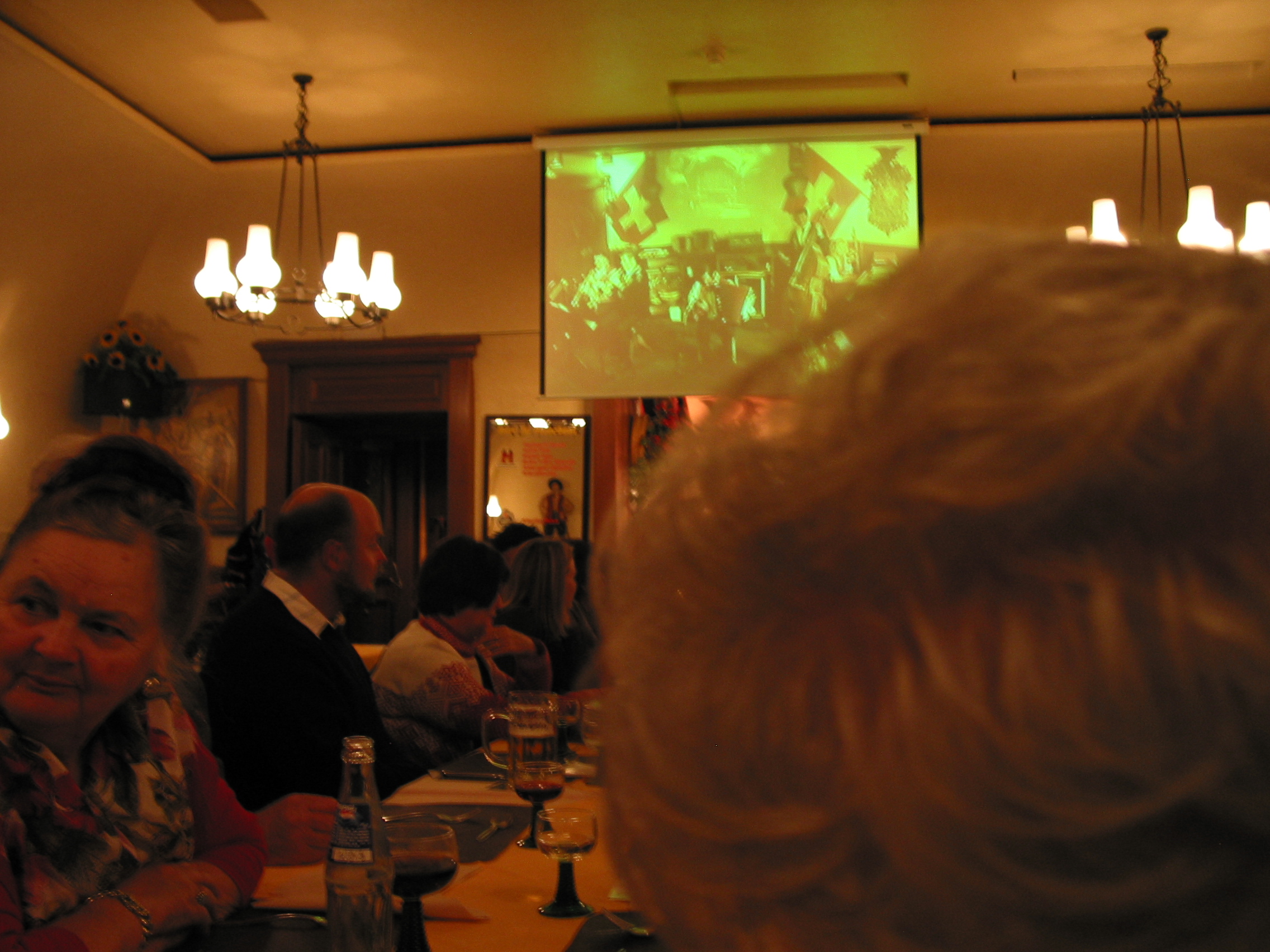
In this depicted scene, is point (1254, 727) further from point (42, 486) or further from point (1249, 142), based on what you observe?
point (1249, 142)

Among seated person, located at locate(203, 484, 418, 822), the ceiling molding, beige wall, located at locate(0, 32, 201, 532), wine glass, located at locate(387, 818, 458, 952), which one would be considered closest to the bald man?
seated person, located at locate(203, 484, 418, 822)

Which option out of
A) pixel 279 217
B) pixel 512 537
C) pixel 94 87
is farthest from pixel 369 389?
pixel 94 87

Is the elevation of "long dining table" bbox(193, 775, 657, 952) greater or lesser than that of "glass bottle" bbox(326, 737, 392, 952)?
lesser

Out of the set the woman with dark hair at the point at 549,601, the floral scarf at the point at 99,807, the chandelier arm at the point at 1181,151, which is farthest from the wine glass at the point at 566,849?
the chandelier arm at the point at 1181,151

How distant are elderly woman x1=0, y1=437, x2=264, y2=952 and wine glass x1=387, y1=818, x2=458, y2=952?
34cm

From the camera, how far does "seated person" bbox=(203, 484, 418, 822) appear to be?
2436mm

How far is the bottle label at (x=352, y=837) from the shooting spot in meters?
1.30

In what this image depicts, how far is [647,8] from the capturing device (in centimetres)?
469

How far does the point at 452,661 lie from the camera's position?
3041mm

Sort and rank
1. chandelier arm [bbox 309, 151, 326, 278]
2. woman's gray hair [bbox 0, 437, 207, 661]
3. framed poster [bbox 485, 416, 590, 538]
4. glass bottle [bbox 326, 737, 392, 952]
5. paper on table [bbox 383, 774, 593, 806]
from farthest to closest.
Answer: chandelier arm [bbox 309, 151, 326, 278]
framed poster [bbox 485, 416, 590, 538]
paper on table [bbox 383, 774, 593, 806]
woman's gray hair [bbox 0, 437, 207, 661]
glass bottle [bbox 326, 737, 392, 952]

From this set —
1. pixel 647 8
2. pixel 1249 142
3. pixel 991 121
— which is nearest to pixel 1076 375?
pixel 647 8

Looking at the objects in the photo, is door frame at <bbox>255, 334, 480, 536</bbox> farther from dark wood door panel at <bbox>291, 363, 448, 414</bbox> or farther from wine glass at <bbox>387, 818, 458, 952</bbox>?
wine glass at <bbox>387, 818, 458, 952</bbox>

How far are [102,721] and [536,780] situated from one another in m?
0.74

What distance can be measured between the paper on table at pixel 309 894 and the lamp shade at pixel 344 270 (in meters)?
3.79
